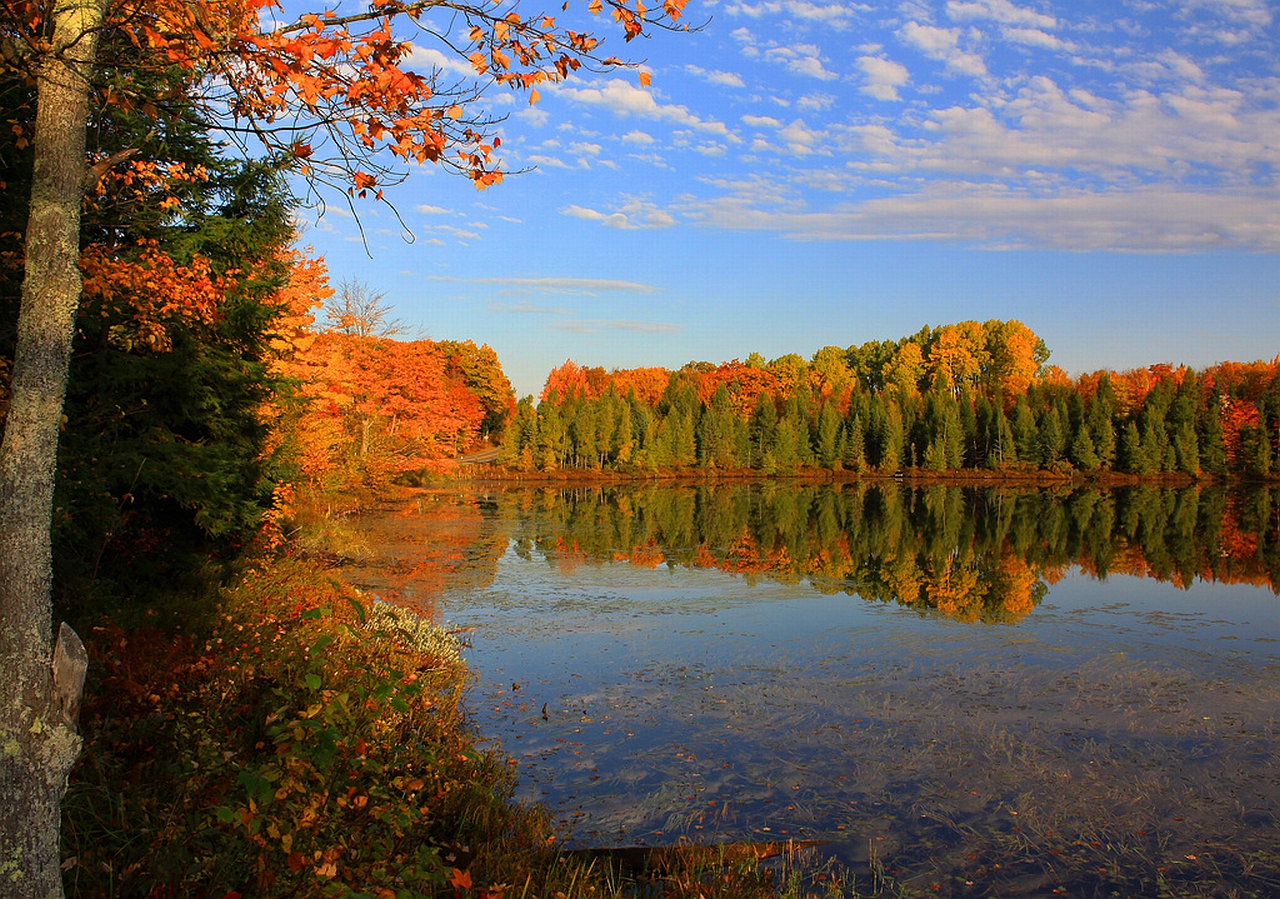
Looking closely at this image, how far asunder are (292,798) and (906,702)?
7.76 meters

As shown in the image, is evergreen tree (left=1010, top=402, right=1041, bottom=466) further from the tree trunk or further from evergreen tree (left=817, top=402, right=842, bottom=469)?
the tree trunk

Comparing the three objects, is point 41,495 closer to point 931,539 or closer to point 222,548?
point 222,548

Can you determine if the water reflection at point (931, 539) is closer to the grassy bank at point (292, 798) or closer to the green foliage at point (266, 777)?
the grassy bank at point (292, 798)

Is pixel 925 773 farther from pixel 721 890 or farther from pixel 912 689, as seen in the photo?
pixel 721 890

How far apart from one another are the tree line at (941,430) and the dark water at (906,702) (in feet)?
157

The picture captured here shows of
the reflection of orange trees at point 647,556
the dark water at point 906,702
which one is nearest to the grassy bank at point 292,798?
the dark water at point 906,702

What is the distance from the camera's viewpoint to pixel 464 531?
2970 centimetres

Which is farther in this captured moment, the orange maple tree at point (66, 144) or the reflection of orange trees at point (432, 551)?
the reflection of orange trees at point (432, 551)

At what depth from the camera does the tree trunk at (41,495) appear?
3217mm

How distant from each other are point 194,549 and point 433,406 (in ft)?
90.7

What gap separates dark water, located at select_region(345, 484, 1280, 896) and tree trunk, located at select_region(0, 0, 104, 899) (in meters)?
4.44

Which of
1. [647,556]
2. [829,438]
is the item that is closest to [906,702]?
[647,556]

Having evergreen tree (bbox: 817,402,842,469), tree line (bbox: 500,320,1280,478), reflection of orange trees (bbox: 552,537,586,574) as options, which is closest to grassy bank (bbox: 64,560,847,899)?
reflection of orange trees (bbox: 552,537,586,574)

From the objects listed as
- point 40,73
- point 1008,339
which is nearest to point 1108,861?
point 40,73
